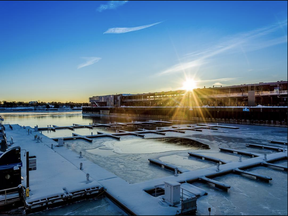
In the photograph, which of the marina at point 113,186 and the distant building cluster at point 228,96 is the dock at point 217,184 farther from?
the distant building cluster at point 228,96

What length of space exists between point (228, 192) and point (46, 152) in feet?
48.9

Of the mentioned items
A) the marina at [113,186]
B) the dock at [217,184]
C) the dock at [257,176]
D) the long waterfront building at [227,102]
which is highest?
the long waterfront building at [227,102]

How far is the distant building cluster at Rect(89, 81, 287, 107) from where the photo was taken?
56384mm

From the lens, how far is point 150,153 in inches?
834

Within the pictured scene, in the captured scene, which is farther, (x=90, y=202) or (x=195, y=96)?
(x=195, y=96)

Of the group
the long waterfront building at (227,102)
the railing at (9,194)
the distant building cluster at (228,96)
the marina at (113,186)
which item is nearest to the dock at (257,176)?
the marina at (113,186)

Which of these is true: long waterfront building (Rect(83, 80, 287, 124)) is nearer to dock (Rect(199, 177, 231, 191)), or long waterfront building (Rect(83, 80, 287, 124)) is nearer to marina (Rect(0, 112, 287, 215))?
marina (Rect(0, 112, 287, 215))

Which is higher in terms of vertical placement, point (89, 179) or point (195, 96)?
point (195, 96)

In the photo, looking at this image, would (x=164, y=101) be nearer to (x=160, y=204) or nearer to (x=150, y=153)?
(x=150, y=153)

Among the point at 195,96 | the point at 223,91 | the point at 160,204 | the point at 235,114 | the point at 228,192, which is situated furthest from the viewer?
the point at 195,96

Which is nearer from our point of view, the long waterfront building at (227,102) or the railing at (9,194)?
the railing at (9,194)

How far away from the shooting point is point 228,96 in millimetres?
67062

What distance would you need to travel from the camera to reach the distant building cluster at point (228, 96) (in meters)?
56.4

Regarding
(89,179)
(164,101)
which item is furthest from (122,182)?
(164,101)
